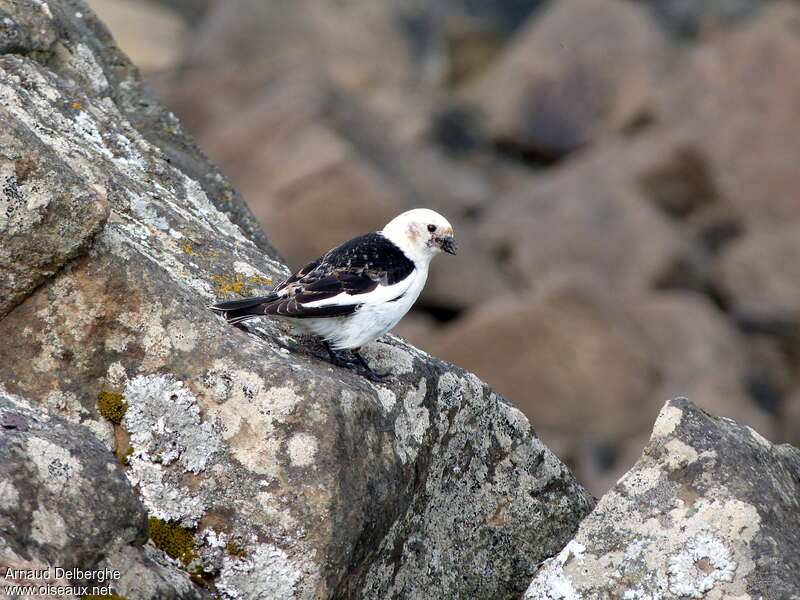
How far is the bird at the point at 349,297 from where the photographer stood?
5.86 m

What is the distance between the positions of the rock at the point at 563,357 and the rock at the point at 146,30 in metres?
17.2

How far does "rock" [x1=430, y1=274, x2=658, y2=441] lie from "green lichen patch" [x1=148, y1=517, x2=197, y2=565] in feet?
37.2

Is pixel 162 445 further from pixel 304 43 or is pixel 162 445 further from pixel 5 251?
pixel 304 43

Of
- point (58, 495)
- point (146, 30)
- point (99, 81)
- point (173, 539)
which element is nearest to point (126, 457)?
point (173, 539)

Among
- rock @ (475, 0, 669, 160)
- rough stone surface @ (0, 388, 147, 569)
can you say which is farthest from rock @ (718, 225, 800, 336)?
rough stone surface @ (0, 388, 147, 569)

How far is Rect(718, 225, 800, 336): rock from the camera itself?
63.2 ft

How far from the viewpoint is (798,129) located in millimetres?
21750

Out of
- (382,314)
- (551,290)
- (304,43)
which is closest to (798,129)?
(551,290)

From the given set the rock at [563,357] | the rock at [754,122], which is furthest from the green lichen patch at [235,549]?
the rock at [754,122]

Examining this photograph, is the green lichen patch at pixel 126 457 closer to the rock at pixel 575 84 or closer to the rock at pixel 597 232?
the rock at pixel 597 232

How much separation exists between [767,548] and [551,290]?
36.4 feet

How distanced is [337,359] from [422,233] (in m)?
1.43

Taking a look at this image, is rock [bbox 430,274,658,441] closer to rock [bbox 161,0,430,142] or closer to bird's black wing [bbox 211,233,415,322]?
bird's black wing [bbox 211,233,415,322]

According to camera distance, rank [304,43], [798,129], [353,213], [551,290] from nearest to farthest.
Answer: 1. [551,290]
2. [353,213]
3. [798,129]
4. [304,43]
